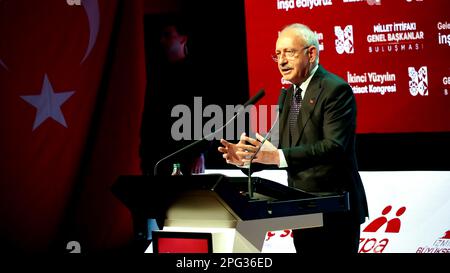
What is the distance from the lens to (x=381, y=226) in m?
4.36

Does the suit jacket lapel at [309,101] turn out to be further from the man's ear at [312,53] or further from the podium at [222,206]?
the podium at [222,206]

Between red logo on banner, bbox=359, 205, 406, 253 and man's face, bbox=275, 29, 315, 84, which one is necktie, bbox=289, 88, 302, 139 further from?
red logo on banner, bbox=359, 205, 406, 253

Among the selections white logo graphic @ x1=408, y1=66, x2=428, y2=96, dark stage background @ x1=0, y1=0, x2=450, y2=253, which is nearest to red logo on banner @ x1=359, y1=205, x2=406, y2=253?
dark stage background @ x1=0, y1=0, x2=450, y2=253

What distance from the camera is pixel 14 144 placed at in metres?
4.59

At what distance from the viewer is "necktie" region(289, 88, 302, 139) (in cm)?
263

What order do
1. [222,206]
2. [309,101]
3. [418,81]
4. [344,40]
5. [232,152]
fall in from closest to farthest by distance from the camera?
[222,206]
[232,152]
[309,101]
[418,81]
[344,40]

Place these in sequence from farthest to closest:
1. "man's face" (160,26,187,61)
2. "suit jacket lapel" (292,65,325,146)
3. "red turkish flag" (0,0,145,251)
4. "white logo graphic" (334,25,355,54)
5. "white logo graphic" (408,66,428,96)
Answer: "man's face" (160,26,187,61)
"red turkish flag" (0,0,145,251)
"white logo graphic" (334,25,355,54)
"white logo graphic" (408,66,428,96)
"suit jacket lapel" (292,65,325,146)

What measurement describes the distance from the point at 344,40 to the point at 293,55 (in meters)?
2.03

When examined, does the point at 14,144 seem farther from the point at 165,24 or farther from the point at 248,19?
the point at 248,19

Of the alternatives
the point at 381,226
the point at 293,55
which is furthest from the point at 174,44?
the point at 293,55

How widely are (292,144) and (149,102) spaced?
2451 millimetres

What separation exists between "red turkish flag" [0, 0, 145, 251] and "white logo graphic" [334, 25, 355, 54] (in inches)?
65.1

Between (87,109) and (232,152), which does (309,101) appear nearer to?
(232,152)
